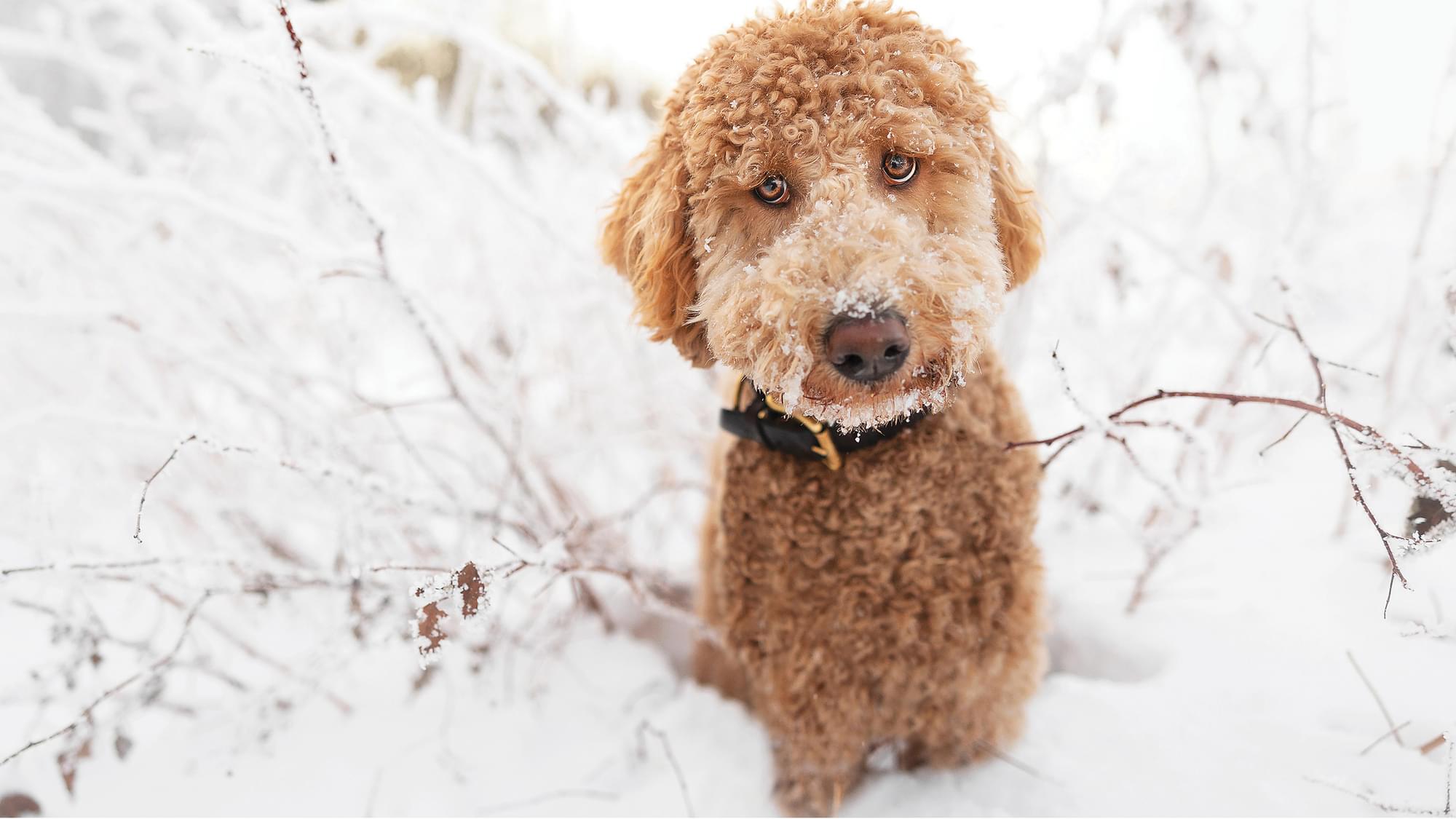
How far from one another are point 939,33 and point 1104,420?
30.6 inches

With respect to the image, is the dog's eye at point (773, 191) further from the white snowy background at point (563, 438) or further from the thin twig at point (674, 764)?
the thin twig at point (674, 764)

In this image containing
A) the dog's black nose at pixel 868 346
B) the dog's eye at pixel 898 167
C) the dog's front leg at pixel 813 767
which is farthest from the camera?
the dog's front leg at pixel 813 767

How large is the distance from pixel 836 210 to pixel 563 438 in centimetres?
155

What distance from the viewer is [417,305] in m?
1.58

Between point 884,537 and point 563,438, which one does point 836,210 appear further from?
point 563,438

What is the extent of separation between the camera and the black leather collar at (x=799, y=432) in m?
1.40

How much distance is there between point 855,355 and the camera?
1.09 meters

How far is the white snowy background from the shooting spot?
1596mm

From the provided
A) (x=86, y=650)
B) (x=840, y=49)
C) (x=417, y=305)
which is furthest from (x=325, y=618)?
(x=840, y=49)

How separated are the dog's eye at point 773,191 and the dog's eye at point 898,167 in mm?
177

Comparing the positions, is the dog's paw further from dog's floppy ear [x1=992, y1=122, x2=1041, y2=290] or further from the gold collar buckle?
dog's floppy ear [x1=992, y1=122, x2=1041, y2=290]

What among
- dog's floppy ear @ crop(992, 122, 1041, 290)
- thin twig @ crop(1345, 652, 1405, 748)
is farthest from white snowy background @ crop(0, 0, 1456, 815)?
dog's floppy ear @ crop(992, 122, 1041, 290)

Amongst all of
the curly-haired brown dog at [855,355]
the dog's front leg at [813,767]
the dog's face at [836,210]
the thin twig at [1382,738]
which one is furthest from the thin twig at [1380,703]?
the dog's face at [836,210]

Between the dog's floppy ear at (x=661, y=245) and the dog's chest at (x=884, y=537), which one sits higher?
the dog's floppy ear at (x=661, y=245)
